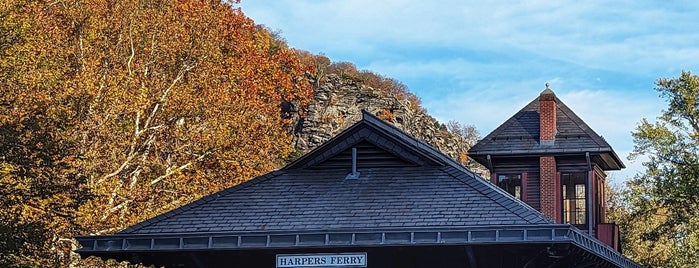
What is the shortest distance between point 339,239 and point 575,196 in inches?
584

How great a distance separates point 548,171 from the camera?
98.1 feet

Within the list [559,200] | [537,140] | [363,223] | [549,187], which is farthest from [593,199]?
[363,223]

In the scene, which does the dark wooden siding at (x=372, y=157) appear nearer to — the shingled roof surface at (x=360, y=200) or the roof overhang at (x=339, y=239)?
the shingled roof surface at (x=360, y=200)

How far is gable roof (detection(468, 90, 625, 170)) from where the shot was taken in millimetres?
29797

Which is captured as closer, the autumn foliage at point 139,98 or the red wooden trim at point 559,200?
the autumn foliage at point 139,98

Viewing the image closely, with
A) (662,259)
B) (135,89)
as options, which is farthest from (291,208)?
(662,259)

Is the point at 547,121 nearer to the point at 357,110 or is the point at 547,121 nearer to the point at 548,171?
the point at 548,171

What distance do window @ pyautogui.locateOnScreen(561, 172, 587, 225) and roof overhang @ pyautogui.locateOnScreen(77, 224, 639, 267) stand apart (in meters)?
11.9

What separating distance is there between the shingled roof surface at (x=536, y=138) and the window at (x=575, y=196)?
0.79 m

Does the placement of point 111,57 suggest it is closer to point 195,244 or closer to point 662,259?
A: point 195,244

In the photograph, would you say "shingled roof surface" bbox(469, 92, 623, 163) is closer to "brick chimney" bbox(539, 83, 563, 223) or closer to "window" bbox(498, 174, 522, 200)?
"brick chimney" bbox(539, 83, 563, 223)

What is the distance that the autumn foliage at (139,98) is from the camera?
84.8 feet

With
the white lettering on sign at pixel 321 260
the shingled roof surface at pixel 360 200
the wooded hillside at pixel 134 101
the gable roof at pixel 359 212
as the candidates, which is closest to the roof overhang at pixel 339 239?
the gable roof at pixel 359 212

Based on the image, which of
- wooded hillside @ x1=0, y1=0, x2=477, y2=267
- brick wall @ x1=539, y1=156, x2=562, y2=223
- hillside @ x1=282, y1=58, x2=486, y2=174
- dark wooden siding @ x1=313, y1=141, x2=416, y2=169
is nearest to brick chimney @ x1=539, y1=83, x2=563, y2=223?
brick wall @ x1=539, y1=156, x2=562, y2=223
